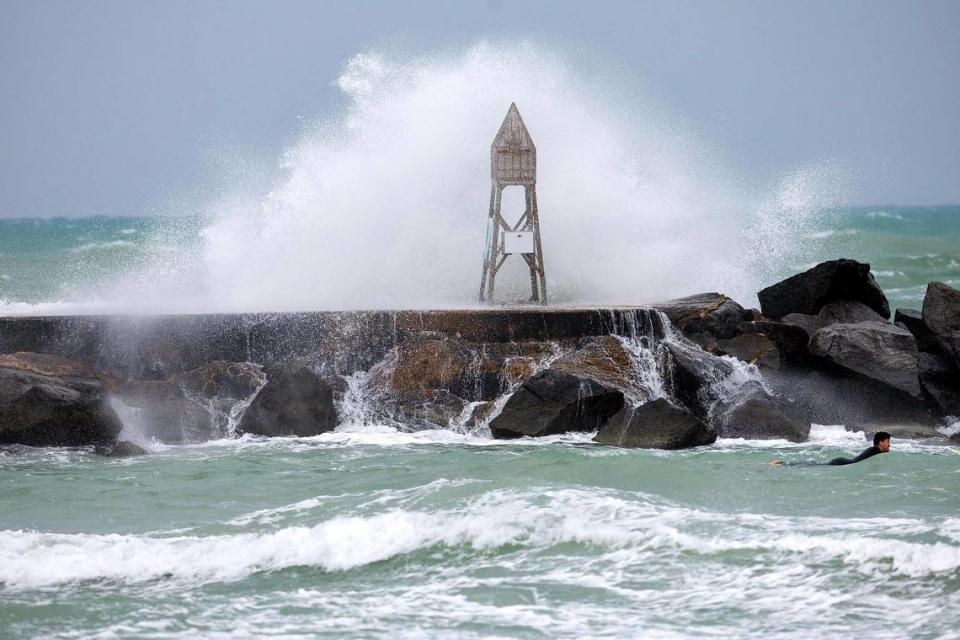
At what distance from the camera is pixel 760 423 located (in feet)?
38.7

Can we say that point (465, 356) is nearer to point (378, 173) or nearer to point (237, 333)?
point (237, 333)

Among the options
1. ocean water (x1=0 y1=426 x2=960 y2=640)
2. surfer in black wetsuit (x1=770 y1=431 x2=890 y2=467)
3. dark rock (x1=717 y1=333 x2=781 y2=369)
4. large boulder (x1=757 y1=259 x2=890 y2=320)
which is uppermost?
large boulder (x1=757 y1=259 x2=890 y2=320)

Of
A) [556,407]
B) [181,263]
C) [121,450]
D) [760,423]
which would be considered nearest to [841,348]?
[760,423]

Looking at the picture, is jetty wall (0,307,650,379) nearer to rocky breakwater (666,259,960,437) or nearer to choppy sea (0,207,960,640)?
choppy sea (0,207,960,640)

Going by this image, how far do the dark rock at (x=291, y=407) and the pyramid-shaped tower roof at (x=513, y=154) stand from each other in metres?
3.97

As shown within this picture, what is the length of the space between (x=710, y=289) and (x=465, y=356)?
650 centimetres

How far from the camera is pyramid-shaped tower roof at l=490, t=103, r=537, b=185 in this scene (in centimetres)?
1481

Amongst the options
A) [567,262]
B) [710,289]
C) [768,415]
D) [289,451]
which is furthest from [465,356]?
[710,289]

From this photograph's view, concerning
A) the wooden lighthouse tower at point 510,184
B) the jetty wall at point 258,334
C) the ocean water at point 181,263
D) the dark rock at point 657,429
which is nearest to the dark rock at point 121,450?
the jetty wall at point 258,334

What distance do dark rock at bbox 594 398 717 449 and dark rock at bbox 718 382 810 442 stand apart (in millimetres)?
519

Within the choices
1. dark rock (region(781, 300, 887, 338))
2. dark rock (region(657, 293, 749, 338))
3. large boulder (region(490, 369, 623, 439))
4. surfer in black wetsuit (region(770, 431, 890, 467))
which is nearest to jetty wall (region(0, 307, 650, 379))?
large boulder (region(490, 369, 623, 439))

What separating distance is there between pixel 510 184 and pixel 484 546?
749 centimetres

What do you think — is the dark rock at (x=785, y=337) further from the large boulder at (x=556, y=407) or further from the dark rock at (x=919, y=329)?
the large boulder at (x=556, y=407)

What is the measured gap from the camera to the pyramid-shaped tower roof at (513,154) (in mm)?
14812
